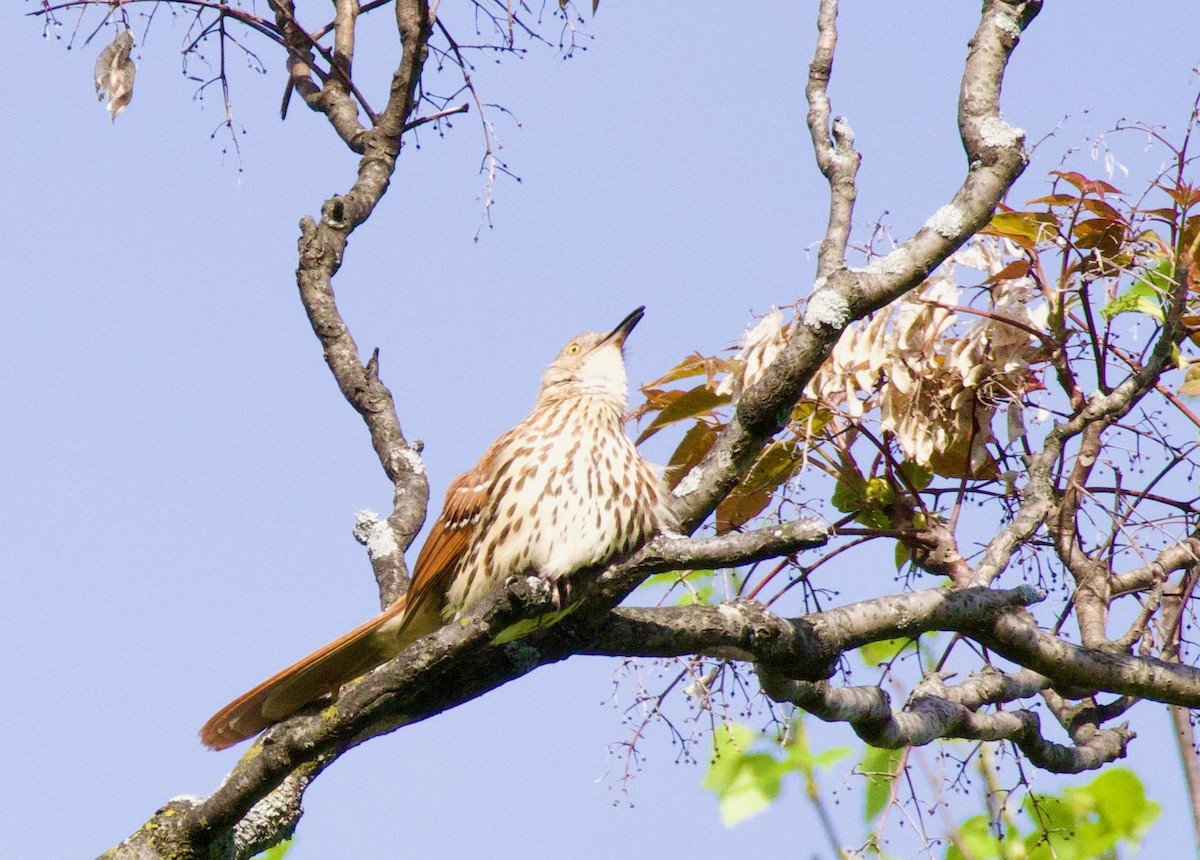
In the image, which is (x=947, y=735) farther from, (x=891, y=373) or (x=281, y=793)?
(x=281, y=793)

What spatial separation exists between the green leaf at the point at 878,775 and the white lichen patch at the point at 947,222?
131 centimetres

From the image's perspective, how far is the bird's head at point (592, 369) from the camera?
4336 millimetres

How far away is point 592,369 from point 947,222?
1.78m

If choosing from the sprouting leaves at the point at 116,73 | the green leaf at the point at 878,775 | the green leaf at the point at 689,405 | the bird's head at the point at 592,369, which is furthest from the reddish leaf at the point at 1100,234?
the sprouting leaves at the point at 116,73

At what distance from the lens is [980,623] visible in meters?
3.03

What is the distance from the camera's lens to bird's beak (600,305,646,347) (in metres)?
4.66

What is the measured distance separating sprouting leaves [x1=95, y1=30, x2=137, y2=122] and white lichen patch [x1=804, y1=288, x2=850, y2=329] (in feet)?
8.14

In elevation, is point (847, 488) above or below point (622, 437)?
below

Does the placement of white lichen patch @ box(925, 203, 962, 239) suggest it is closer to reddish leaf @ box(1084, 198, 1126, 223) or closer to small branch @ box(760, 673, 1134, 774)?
reddish leaf @ box(1084, 198, 1126, 223)

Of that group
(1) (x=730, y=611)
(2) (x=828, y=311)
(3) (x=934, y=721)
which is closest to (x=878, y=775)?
(3) (x=934, y=721)

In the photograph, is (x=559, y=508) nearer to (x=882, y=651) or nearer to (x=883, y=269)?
(x=882, y=651)

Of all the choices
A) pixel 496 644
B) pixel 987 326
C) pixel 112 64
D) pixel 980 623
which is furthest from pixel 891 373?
pixel 112 64

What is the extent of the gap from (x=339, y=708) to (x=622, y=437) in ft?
5.08

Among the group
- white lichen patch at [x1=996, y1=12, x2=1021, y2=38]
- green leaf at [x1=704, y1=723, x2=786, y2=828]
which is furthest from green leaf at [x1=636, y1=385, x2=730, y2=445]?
white lichen patch at [x1=996, y1=12, x2=1021, y2=38]
